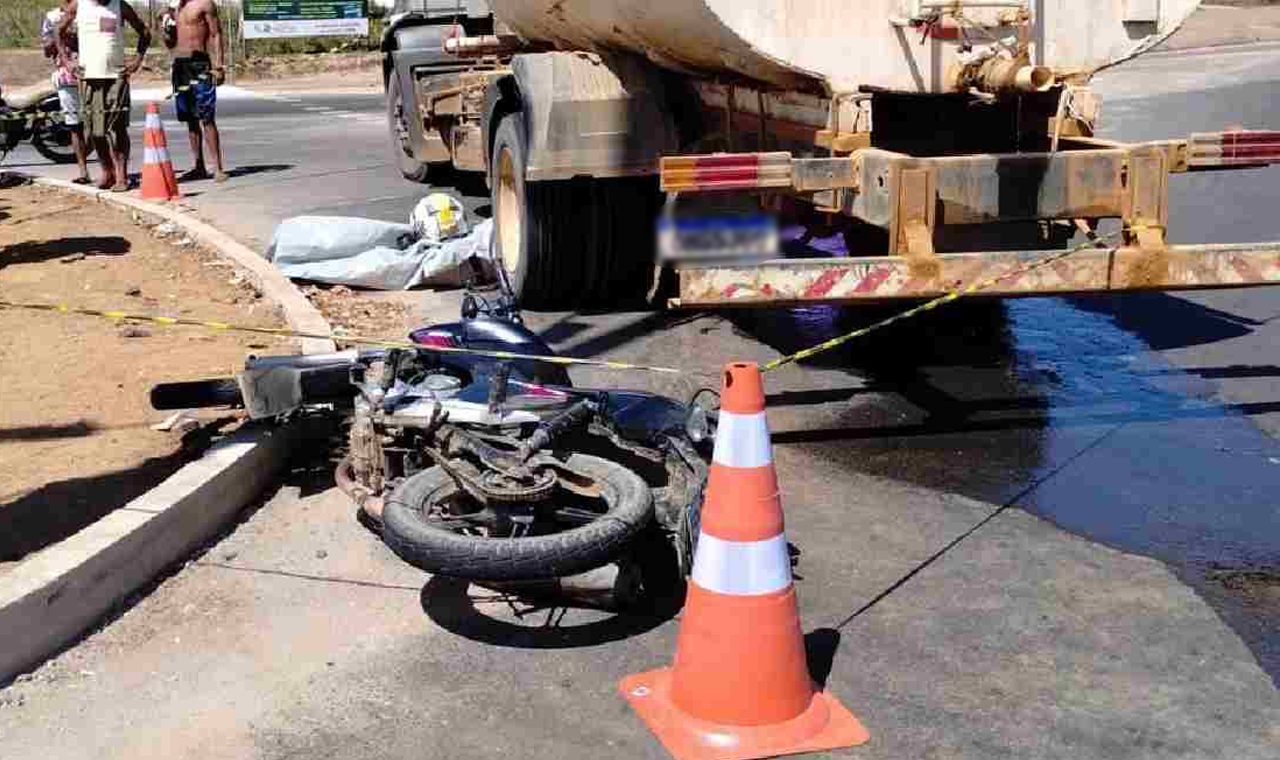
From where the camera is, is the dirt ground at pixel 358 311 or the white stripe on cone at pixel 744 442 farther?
the dirt ground at pixel 358 311

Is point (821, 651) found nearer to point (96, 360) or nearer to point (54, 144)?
point (96, 360)

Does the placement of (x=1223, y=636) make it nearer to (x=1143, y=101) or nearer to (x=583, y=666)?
(x=583, y=666)

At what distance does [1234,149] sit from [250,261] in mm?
6303

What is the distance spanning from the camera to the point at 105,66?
13211 mm

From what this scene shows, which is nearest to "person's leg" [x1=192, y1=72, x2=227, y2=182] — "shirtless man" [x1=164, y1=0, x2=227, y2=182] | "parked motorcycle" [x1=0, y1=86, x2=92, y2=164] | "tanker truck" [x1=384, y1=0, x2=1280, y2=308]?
"shirtless man" [x1=164, y1=0, x2=227, y2=182]

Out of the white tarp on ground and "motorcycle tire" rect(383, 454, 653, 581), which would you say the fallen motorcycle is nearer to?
"motorcycle tire" rect(383, 454, 653, 581)

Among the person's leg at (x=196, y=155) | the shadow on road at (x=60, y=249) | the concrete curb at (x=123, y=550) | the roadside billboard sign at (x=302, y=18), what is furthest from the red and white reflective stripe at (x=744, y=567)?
the roadside billboard sign at (x=302, y=18)

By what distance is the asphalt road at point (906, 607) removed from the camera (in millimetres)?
3812

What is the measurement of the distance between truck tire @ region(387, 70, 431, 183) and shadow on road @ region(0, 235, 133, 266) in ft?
9.07

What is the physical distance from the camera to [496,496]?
14.5ft

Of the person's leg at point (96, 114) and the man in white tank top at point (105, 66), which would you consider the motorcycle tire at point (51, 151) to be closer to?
the person's leg at point (96, 114)

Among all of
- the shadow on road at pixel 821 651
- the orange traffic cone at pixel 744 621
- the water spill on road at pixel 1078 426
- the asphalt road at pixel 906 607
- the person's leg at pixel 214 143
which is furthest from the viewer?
the person's leg at pixel 214 143

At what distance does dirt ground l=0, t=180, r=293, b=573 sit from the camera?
546cm

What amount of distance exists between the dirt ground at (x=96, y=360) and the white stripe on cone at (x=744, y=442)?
255cm
